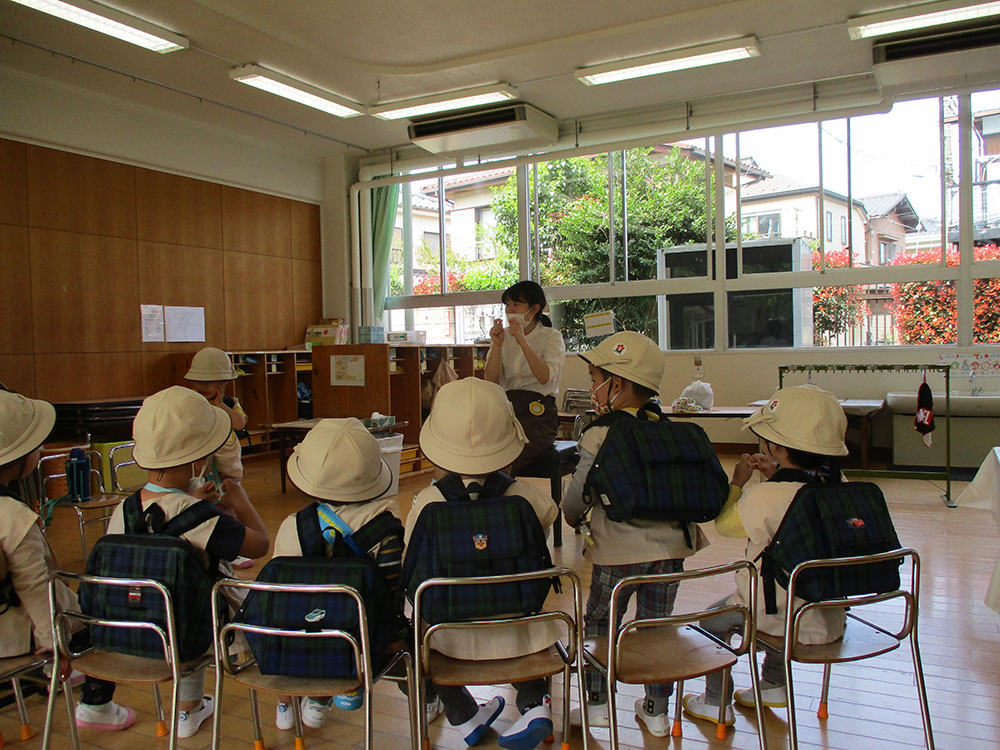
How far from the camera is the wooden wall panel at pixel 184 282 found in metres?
7.38

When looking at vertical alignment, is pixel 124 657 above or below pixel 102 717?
above

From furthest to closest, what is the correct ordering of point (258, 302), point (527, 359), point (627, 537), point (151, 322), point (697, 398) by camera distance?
point (258, 302) → point (151, 322) → point (697, 398) → point (527, 359) → point (627, 537)

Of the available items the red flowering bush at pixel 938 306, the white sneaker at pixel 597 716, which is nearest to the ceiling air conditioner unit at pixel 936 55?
the red flowering bush at pixel 938 306

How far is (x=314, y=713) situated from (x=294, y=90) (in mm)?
5681

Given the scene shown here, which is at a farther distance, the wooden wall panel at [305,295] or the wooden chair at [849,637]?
the wooden wall panel at [305,295]

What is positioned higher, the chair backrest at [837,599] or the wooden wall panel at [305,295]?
the wooden wall panel at [305,295]

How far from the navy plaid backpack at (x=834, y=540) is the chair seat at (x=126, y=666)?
1511mm

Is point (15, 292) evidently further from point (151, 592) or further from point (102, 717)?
point (151, 592)

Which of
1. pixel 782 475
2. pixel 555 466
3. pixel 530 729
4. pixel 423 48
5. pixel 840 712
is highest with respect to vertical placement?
pixel 423 48

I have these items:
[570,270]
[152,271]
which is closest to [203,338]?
[152,271]

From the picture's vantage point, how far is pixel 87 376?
6824mm

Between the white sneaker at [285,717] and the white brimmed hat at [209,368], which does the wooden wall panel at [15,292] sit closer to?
the white brimmed hat at [209,368]

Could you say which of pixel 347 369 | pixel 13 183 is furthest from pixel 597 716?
pixel 13 183

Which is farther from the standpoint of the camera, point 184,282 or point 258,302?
point 258,302
